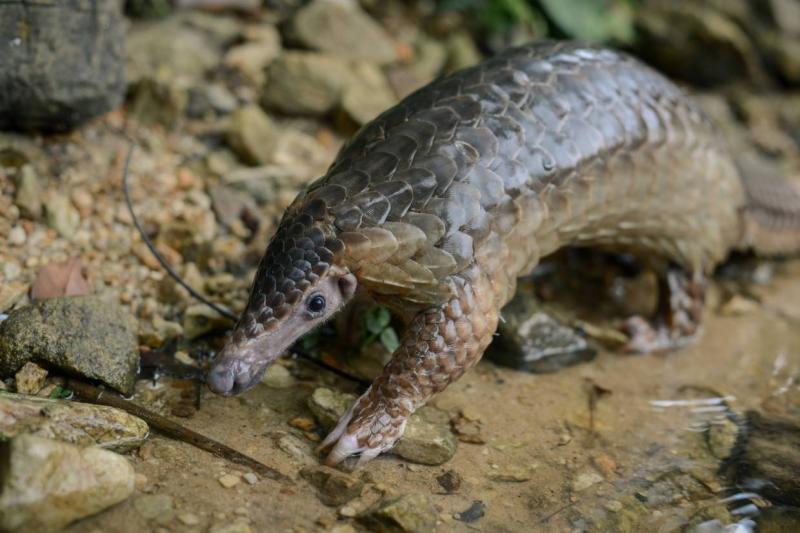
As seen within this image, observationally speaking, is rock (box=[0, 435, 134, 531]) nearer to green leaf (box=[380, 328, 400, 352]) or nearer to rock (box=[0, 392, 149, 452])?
rock (box=[0, 392, 149, 452])

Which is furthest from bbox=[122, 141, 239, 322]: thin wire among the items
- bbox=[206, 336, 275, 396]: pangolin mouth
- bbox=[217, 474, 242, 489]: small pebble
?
bbox=[217, 474, 242, 489]: small pebble

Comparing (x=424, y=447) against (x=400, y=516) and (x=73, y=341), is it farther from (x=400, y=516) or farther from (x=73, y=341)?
(x=73, y=341)

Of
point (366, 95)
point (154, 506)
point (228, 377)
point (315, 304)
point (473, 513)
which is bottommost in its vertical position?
point (473, 513)

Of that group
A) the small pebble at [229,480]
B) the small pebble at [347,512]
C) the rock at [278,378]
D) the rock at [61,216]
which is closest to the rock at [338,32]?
the rock at [61,216]

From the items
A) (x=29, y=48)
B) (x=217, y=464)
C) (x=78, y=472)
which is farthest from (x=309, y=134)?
(x=78, y=472)

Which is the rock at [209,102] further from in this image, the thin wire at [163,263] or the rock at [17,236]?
the rock at [17,236]

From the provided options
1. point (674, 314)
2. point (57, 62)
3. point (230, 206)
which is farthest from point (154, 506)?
point (674, 314)
